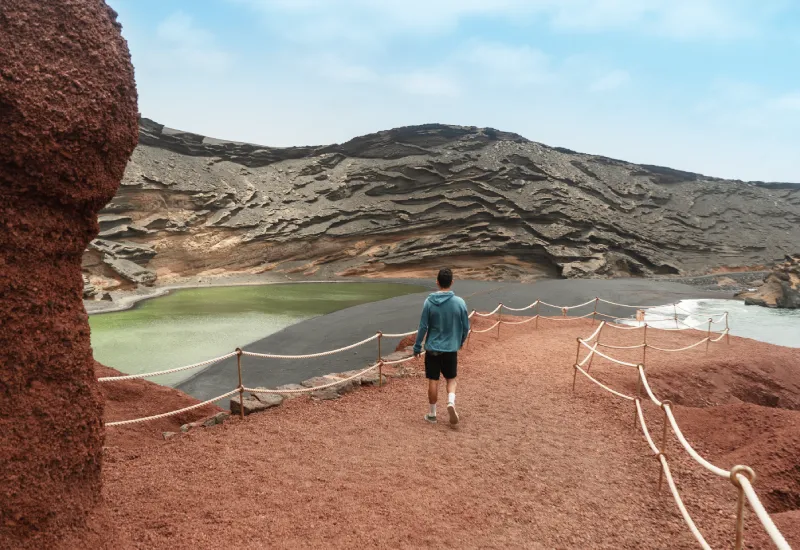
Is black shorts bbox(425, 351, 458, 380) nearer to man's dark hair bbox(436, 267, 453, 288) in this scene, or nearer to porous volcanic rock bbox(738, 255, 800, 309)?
man's dark hair bbox(436, 267, 453, 288)

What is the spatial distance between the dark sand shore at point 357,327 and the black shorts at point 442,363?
17.4ft

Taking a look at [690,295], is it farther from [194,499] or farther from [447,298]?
[194,499]

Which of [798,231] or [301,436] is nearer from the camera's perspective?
[301,436]

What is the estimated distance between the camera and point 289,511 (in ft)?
11.0

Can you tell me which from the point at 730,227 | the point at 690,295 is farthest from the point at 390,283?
the point at 730,227

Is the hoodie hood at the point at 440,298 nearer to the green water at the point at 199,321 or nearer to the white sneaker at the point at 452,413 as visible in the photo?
the white sneaker at the point at 452,413

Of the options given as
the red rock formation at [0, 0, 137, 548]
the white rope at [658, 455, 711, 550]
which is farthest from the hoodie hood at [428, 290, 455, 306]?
the red rock formation at [0, 0, 137, 548]

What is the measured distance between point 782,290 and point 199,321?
26.0m

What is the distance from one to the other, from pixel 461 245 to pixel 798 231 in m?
33.7

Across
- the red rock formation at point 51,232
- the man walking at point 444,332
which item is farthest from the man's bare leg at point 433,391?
the red rock formation at point 51,232

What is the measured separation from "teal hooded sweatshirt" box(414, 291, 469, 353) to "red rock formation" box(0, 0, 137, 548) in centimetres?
341

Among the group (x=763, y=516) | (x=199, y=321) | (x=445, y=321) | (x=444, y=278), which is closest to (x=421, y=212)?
(x=199, y=321)

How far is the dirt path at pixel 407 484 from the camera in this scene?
3.14 m

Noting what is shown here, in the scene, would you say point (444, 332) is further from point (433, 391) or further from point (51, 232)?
point (51, 232)
